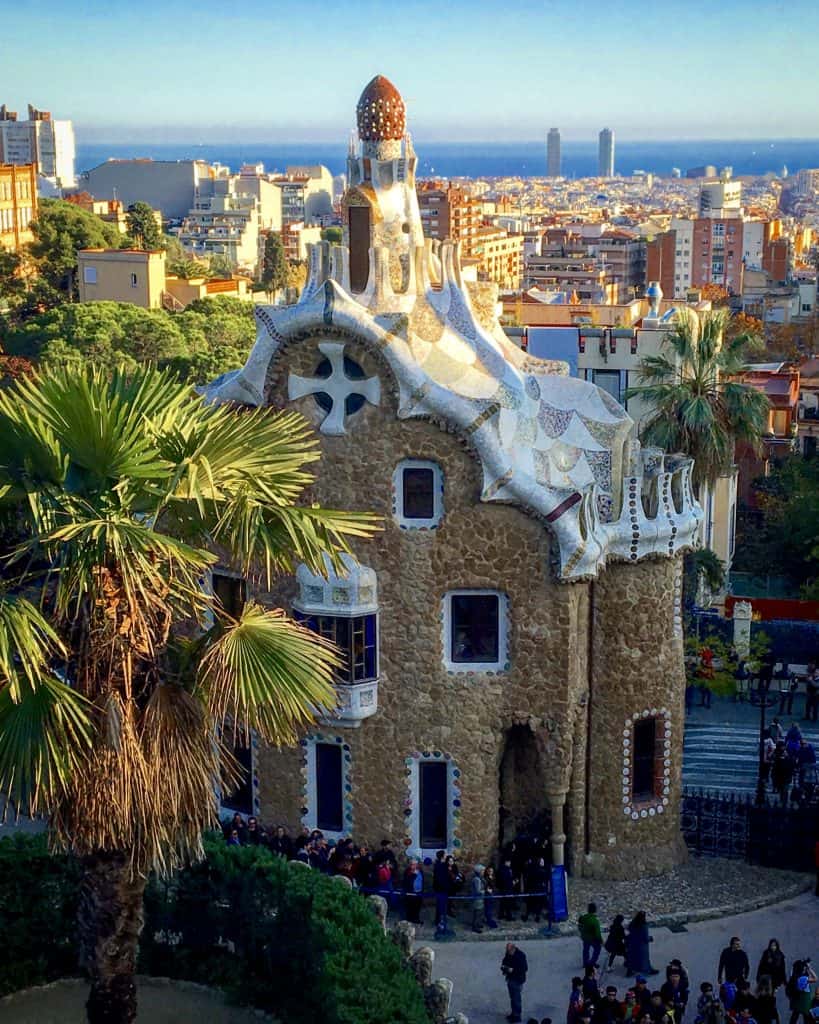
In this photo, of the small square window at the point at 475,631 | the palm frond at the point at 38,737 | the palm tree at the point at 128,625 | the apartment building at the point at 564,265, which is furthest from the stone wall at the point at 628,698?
the apartment building at the point at 564,265

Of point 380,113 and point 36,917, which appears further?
point 380,113

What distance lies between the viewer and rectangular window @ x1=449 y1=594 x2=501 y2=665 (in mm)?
26156

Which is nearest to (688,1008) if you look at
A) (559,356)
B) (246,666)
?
(246,666)

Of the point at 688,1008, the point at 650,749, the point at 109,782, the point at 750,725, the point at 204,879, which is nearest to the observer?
the point at 109,782

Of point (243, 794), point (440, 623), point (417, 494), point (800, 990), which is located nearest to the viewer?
point (800, 990)

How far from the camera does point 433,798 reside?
87.3 ft

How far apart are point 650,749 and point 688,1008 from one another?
564 centimetres

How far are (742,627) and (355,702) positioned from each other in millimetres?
14017

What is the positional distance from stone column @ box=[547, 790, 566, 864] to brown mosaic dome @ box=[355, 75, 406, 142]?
1135cm

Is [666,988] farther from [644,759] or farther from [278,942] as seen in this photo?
[644,759]

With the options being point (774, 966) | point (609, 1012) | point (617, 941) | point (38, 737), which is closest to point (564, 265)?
point (617, 941)

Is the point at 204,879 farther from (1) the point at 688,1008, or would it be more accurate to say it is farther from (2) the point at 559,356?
(2) the point at 559,356

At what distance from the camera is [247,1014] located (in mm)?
20578

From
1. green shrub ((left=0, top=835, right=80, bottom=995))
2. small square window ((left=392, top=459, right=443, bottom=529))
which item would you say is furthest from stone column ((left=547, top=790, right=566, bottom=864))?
green shrub ((left=0, top=835, right=80, bottom=995))
